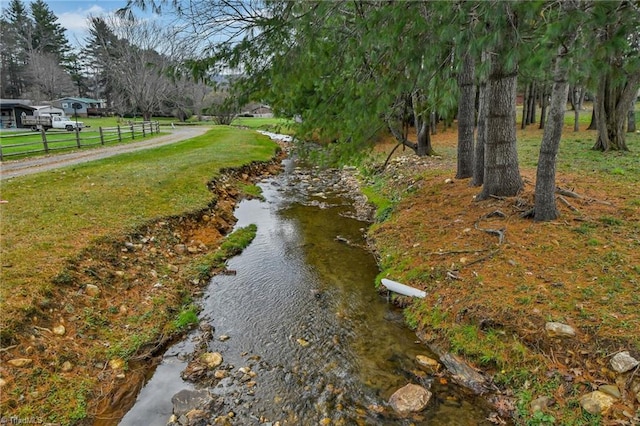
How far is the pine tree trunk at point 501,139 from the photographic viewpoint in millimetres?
7051

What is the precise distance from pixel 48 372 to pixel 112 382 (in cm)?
64

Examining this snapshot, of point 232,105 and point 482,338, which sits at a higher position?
point 232,105

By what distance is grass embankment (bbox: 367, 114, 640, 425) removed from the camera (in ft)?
11.8

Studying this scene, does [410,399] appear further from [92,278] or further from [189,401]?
[92,278]

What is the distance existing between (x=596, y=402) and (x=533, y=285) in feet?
5.39

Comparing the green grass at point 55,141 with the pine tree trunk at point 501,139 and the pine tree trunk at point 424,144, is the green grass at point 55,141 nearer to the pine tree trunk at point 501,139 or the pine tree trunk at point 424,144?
the pine tree trunk at point 424,144

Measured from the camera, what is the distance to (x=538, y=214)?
243 inches

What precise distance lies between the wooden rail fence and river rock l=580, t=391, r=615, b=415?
18091 mm

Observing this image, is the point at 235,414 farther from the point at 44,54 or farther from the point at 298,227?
the point at 44,54

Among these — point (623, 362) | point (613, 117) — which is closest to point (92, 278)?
point (623, 362)

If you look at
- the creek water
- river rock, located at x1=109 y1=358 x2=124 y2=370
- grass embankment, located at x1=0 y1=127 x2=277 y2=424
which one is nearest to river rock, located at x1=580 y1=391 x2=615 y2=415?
the creek water

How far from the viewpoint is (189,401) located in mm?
3965

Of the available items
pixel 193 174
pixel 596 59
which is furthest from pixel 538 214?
pixel 193 174

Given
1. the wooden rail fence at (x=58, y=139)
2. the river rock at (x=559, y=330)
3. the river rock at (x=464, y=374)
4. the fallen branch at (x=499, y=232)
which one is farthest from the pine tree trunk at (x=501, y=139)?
the wooden rail fence at (x=58, y=139)
